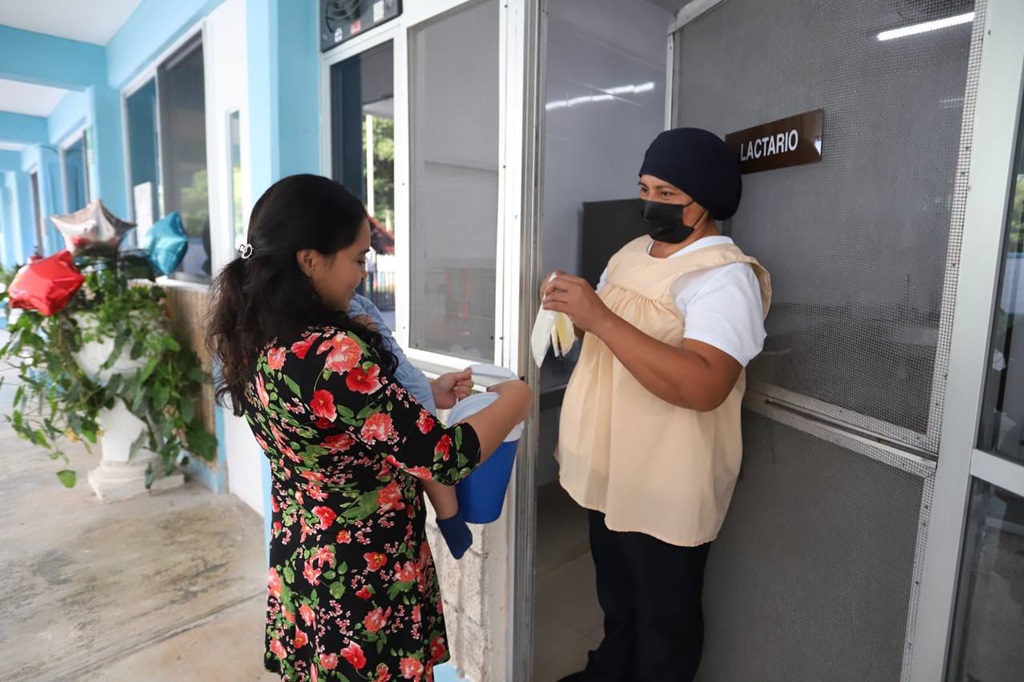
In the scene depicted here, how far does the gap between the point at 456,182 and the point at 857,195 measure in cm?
116

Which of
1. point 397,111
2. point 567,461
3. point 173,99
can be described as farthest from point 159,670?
point 173,99

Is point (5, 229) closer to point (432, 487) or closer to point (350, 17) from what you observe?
point (350, 17)

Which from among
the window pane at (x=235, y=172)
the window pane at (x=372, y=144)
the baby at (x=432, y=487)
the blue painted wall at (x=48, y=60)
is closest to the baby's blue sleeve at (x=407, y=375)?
the baby at (x=432, y=487)

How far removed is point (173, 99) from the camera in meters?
4.05

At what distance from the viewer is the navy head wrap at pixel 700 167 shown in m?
1.26

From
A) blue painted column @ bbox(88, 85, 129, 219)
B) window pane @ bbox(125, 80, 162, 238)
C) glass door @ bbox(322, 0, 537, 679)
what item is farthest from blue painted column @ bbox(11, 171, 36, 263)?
glass door @ bbox(322, 0, 537, 679)

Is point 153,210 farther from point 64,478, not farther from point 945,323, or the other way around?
point 945,323

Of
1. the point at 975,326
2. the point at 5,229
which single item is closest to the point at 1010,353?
the point at 975,326

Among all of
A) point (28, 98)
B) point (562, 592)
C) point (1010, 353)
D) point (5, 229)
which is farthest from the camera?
point (5, 229)

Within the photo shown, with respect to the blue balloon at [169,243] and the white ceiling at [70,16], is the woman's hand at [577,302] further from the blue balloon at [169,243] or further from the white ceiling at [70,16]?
the white ceiling at [70,16]

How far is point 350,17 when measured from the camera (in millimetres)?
2291

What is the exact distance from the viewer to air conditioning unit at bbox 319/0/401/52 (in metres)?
2.10

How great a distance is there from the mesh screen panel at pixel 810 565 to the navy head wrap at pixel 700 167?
0.51 metres

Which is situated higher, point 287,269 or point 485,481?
point 287,269
